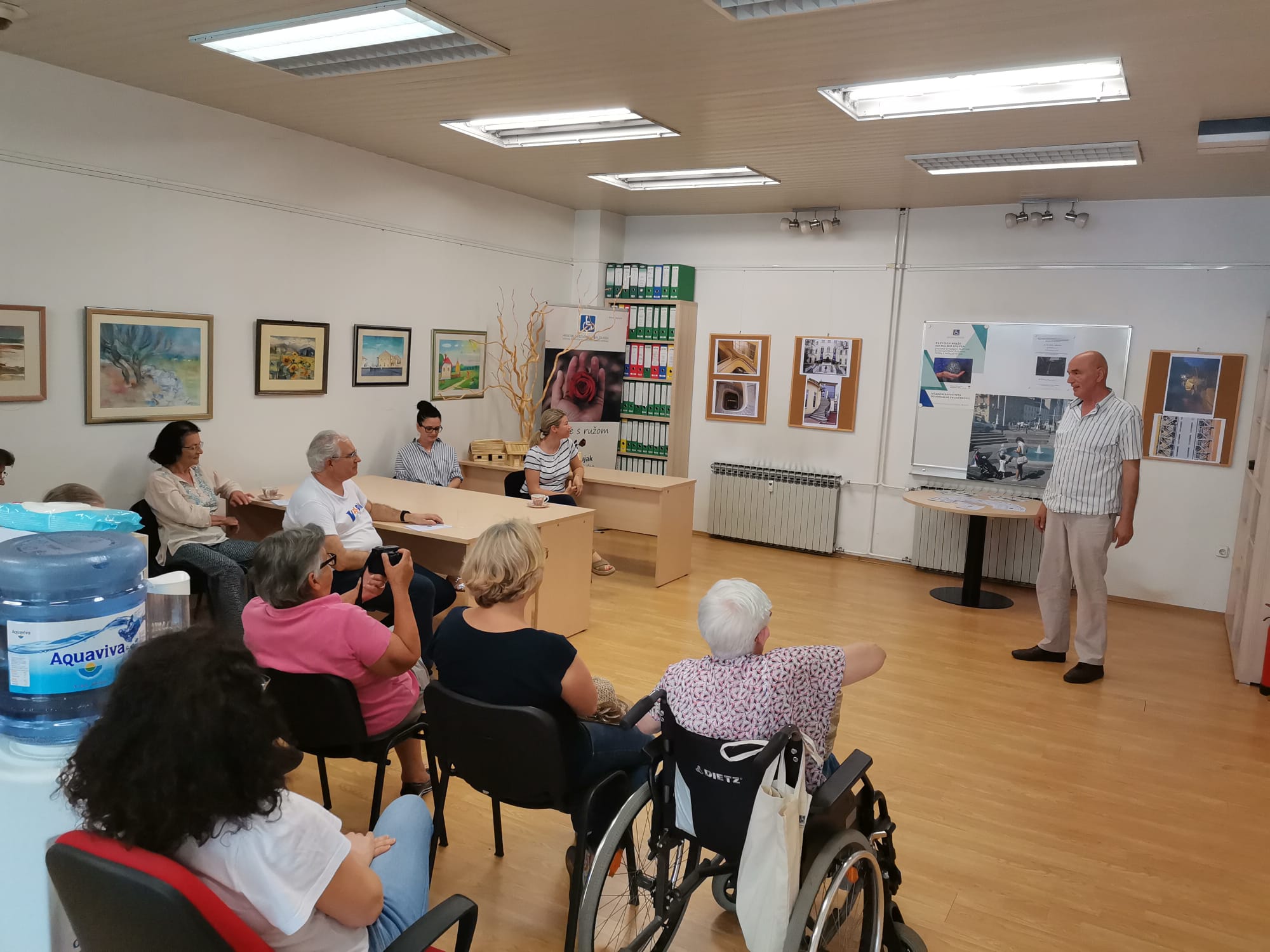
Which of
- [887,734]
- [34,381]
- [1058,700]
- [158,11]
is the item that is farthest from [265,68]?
[1058,700]

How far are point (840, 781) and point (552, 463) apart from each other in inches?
170

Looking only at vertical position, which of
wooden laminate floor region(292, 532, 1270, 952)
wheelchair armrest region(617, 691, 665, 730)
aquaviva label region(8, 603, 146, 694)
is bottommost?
wooden laminate floor region(292, 532, 1270, 952)

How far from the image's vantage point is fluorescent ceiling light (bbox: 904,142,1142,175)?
16.3ft

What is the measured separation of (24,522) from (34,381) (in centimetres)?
302

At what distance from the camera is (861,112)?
4504 millimetres

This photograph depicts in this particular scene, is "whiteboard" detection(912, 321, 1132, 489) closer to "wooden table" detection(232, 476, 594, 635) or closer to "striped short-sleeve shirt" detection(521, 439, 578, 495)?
"striped short-sleeve shirt" detection(521, 439, 578, 495)

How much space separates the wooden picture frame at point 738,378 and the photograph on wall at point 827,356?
0.36m

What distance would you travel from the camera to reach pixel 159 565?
14.5ft

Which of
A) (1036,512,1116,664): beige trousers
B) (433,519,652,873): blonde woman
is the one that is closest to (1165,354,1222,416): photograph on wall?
(1036,512,1116,664): beige trousers

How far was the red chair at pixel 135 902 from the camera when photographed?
121cm

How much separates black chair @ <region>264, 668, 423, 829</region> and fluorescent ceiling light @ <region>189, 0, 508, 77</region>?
95.3 inches

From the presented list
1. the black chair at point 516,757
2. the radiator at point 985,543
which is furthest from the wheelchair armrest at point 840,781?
the radiator at point 985,543

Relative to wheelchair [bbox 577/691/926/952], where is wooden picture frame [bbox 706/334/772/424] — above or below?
above

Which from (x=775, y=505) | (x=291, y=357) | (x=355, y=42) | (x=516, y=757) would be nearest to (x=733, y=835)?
(x=516, y=757)
